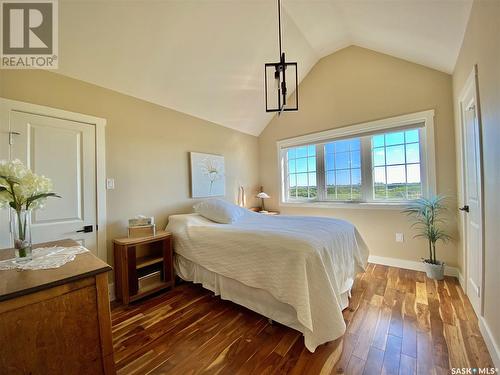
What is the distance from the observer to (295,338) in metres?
1.61

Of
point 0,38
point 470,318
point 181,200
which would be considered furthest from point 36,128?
point 470,318

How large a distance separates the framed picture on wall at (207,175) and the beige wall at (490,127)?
301 cm

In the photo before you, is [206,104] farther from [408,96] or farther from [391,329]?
[391,329]

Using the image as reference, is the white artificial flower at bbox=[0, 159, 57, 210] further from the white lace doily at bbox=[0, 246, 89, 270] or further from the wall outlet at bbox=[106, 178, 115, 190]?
the wall outlet at bbox=[106, 178, 115, 190]

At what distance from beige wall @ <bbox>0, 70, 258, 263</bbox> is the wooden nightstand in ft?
1.02

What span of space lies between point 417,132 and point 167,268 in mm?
3706

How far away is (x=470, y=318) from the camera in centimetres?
174

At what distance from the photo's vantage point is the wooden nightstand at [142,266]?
6.80 ft

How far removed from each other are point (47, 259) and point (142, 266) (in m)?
1.19

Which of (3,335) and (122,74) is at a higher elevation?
(122,74)

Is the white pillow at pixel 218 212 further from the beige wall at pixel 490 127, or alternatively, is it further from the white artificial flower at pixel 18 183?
the beige wall at pixel 490 127

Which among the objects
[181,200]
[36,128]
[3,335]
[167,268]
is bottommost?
[167,268]

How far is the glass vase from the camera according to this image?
1.04m

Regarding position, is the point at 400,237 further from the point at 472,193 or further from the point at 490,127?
the point at 490,127
